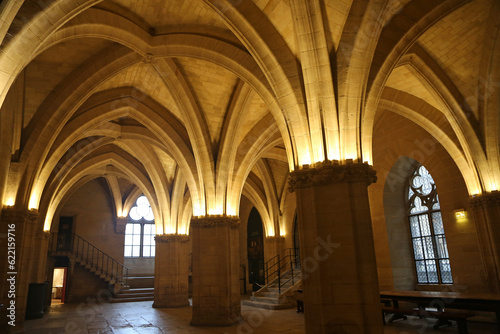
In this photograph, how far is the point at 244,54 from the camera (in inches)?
342

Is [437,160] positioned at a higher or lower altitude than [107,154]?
lower

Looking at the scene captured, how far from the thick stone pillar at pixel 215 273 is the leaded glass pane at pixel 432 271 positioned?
21.5 feet

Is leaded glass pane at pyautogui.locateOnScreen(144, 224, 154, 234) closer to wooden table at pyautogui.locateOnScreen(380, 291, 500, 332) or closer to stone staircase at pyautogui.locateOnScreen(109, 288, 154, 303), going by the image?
stone staircase at pyautogui.locateOnScreen(109, 288, 154, 303)

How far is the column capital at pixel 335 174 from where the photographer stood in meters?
6.31

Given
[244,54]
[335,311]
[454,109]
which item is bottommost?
[335,311]

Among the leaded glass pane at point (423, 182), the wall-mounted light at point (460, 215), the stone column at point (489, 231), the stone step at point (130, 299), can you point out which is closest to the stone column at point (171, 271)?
the stone step at point (130, 299)

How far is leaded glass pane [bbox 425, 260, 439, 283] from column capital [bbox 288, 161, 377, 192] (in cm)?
764

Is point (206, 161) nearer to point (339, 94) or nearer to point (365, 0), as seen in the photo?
point (339, 94)

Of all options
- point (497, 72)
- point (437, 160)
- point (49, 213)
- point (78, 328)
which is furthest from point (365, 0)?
point (49, 213)

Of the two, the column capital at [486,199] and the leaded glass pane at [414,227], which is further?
the leaded glass pane at [414,227]

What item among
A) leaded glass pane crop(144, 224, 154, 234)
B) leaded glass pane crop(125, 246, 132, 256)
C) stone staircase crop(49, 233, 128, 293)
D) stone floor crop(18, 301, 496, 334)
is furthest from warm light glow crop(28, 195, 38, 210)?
leaded glass pane crop(144, 224, 154, 234)

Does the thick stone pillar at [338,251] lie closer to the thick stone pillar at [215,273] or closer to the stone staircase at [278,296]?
the thick stone pillar at [215,273]

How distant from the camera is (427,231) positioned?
12.7 metres

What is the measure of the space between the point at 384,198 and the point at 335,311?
8227 mm
